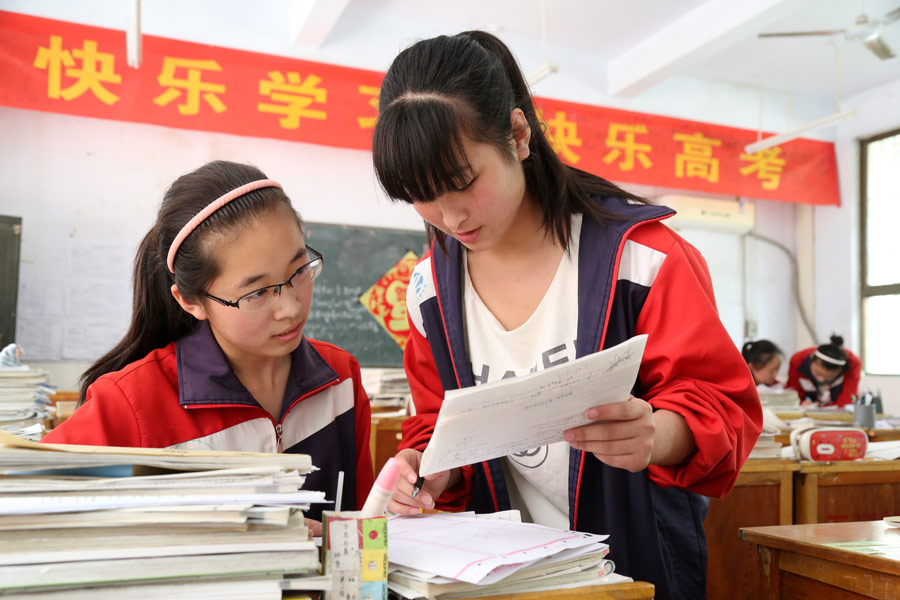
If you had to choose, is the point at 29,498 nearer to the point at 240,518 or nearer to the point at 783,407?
the point at 240,518

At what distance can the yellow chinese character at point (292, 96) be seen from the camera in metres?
4.41

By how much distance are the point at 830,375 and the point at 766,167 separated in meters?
1.84

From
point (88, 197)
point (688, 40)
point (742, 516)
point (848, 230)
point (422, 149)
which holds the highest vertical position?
point (688, 40)

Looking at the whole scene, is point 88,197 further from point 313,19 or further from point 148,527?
point 148,527

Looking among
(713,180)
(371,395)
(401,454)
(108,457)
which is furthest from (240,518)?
(713,180)

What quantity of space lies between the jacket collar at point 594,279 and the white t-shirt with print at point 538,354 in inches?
1.1

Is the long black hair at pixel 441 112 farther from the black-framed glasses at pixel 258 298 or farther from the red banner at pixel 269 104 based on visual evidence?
the red banner at pixel 269 104

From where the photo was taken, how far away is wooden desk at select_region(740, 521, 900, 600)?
1.08m

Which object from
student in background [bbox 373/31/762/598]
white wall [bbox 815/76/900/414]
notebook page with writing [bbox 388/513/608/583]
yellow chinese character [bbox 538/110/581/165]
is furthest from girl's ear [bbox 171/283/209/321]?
white wall [bbox 815/76/900/414]

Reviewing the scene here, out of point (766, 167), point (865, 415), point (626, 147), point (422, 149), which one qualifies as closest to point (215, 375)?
point (422, 149)

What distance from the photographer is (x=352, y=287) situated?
504cm

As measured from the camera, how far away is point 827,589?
119 cm

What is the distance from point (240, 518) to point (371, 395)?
137 inches

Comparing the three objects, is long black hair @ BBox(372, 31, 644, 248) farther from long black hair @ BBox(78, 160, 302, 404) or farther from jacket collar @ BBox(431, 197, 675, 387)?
long black hair @ BBox(78, 160, 302, 404)
